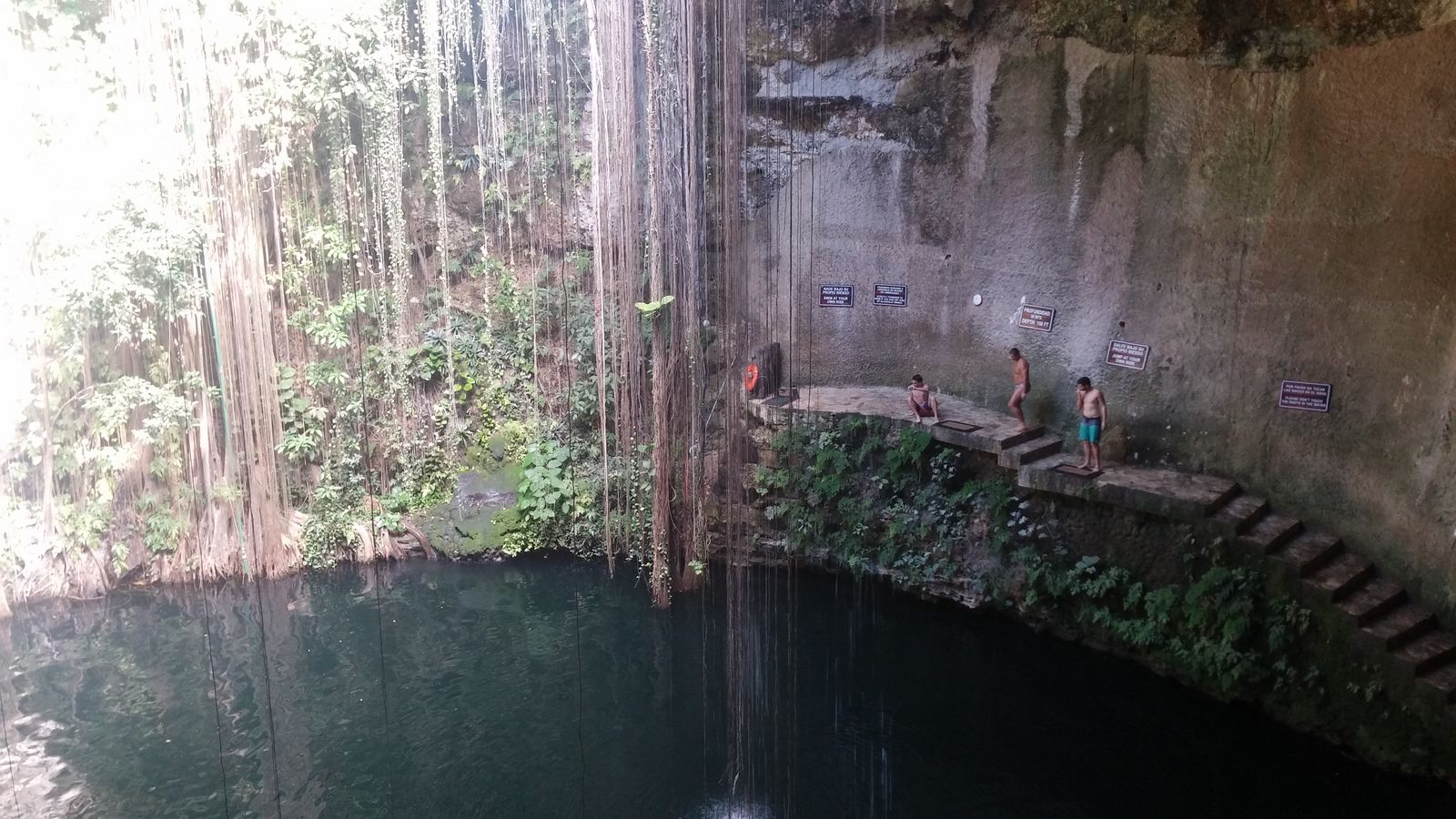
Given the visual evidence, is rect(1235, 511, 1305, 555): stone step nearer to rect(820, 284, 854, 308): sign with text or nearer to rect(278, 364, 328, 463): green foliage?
rect(820, 284, 854, 308): sign with text

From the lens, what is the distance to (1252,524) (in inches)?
229

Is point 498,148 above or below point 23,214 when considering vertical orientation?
above

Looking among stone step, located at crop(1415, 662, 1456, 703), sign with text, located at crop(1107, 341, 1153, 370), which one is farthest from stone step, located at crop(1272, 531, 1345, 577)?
sign with text, located at crop(1107, 341, 1153, 370)

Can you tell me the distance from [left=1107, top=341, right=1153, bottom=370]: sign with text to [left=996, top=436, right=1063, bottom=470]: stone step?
28.2 inches

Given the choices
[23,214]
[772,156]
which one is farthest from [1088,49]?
[23,214]

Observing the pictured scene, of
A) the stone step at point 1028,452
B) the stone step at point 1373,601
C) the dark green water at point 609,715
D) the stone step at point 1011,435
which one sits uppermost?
the stone step at point 1011,435

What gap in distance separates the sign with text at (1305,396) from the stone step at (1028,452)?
1481 millimetres

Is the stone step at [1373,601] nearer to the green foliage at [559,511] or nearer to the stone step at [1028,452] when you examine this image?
the stone step at [1028,452]

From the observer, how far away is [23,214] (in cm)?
564

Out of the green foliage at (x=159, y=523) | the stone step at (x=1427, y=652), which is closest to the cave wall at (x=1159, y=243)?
the stone step at (x=1427, y=652)

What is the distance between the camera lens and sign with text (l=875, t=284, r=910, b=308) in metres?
7.95

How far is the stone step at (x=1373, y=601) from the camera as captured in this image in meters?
5.17

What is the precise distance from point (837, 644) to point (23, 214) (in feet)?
19.1

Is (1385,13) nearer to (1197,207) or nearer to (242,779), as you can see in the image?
(1197,207)
